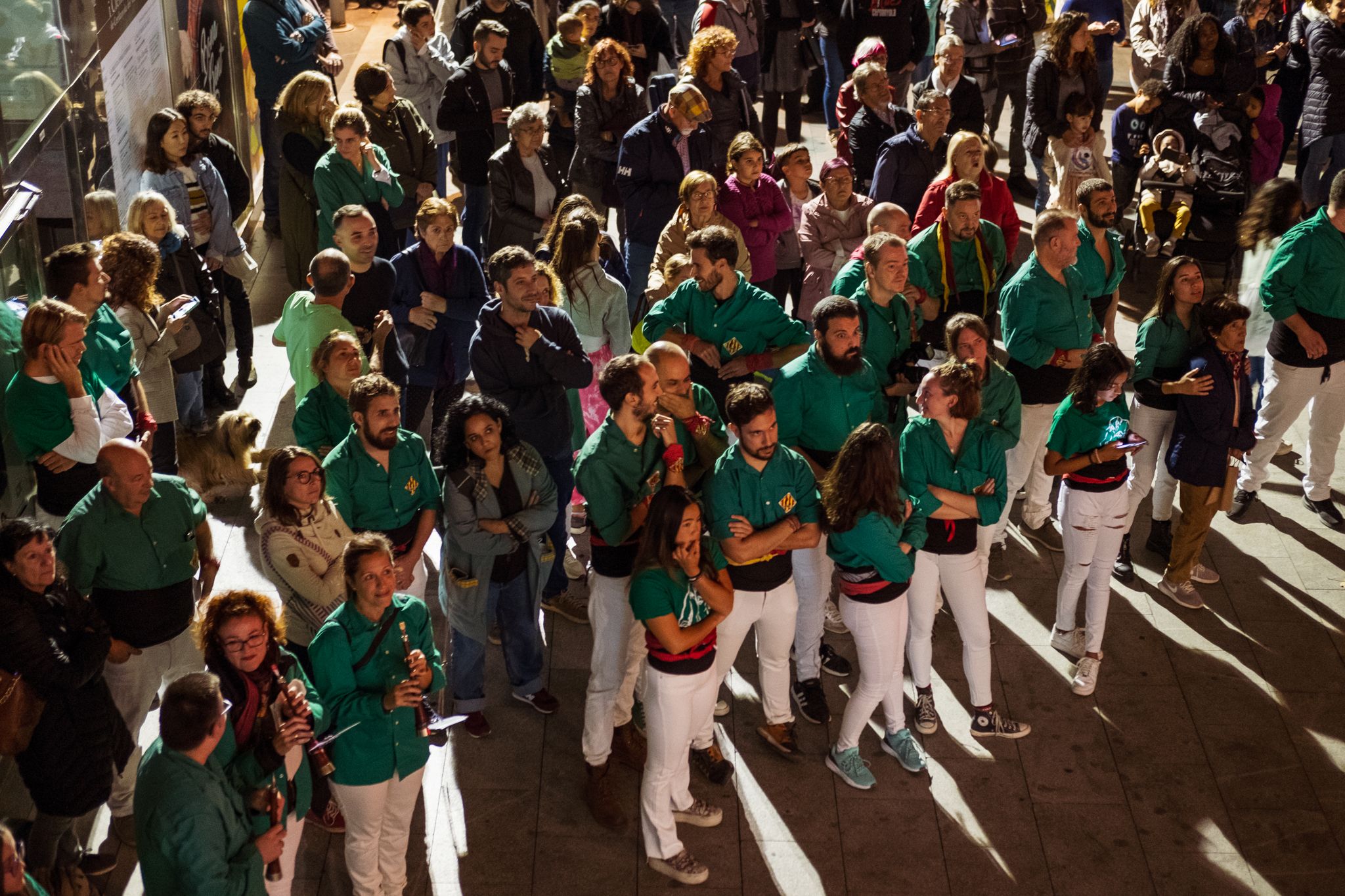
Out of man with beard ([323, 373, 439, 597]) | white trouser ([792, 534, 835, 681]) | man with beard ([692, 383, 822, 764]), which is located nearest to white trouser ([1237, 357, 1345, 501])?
white trouser ([792, 534, 835, 681])

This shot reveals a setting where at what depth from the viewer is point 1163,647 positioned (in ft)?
22.3

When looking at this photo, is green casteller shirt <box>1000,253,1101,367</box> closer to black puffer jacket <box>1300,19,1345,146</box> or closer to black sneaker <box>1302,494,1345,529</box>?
black sneaker <box>1302,494,1345,529</box>

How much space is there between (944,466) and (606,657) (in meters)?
1.57

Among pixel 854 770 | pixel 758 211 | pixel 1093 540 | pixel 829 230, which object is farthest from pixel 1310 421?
pixel 854 770

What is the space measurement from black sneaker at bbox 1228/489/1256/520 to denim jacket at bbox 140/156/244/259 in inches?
231

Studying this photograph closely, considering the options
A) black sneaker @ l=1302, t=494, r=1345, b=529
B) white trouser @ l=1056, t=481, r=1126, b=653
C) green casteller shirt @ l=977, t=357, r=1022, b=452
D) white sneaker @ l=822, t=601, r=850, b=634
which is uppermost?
green casteller shirt @ l=977, t=357, r=1022, b=452

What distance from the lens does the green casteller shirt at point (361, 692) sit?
478cm

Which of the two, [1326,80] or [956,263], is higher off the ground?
[1326,80]

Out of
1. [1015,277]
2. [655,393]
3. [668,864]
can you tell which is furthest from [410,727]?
[1015,277]

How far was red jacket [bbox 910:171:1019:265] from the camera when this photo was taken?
805 cm

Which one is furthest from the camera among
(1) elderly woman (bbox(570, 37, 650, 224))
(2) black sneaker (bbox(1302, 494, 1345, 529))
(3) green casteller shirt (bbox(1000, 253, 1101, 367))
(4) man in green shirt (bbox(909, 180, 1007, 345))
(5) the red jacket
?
(1) elderly woman (bbox(570, 37, 650, 224))

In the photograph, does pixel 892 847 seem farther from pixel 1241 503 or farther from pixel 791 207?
pixel 791 207

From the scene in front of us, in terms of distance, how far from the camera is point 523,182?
27.8 ft

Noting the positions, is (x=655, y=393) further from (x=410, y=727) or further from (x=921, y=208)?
(x=921, y=208)
